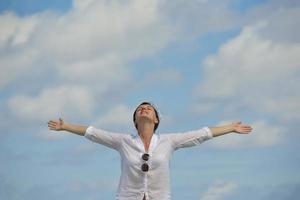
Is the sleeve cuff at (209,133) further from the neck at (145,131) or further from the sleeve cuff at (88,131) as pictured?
the sleeve cuff at (88,131)

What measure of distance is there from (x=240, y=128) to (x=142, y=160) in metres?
2.14

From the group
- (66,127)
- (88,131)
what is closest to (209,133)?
(88,131)

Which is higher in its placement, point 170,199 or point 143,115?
point 143,115

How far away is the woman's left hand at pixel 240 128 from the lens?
407 inches

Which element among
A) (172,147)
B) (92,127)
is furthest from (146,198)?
(92,127)

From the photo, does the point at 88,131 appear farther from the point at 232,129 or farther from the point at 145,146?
the point at 232,129

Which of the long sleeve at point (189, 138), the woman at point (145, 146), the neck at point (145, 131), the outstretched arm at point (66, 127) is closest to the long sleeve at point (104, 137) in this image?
the woman at point (145, 146)

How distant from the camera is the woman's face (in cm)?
977

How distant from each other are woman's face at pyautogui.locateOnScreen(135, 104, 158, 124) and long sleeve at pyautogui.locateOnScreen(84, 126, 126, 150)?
506 millimetres

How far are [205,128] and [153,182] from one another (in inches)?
58.2

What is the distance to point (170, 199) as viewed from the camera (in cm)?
973

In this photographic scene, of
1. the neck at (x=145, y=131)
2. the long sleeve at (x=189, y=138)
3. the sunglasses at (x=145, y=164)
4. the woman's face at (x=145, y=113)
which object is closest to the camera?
the sunglasses at (x=145, y=164)

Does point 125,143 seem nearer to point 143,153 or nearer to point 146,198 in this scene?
point 143,153

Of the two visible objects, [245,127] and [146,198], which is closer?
[146,198]
